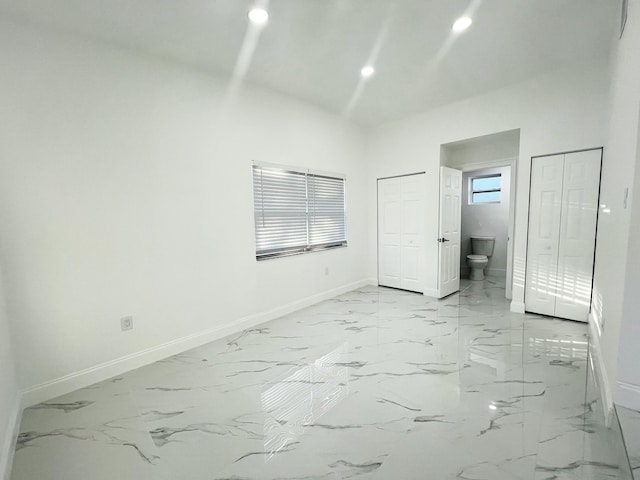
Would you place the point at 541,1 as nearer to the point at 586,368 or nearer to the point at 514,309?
the point at 586,368

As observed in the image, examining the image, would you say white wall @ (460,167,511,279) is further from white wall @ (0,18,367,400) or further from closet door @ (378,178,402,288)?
white wall @ (0,18,367,400)

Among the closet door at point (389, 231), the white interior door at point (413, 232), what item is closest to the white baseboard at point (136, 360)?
the closet door at point (389, 231)

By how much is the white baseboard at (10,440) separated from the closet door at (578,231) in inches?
192

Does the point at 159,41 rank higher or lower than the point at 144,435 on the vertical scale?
higher

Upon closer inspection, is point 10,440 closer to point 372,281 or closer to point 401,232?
point 372,281

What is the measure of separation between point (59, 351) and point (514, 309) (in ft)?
15.6

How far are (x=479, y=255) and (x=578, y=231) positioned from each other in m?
2.68

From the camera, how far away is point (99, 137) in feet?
7.65

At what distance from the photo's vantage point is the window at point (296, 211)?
Result: 3.52m

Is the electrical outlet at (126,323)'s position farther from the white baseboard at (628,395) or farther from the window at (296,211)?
the white baseboard at (628,395)

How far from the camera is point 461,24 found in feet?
7.66

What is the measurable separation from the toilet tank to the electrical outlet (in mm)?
6029

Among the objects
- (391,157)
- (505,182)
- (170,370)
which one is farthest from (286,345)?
(505,182)

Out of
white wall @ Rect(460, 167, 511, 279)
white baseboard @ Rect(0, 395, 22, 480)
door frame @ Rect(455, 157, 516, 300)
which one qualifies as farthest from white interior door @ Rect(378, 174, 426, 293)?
white baseboard @ Rect(0, 395, 22, 480)
